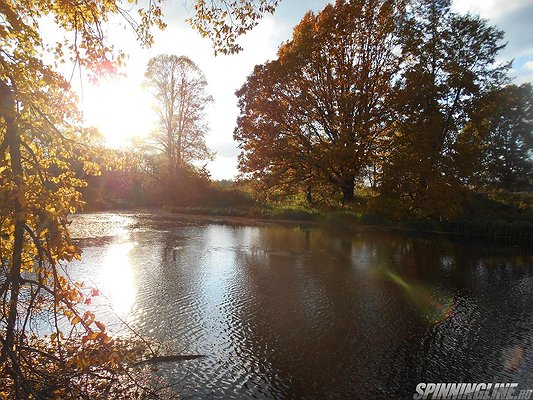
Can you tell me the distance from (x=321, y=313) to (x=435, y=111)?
702 inches

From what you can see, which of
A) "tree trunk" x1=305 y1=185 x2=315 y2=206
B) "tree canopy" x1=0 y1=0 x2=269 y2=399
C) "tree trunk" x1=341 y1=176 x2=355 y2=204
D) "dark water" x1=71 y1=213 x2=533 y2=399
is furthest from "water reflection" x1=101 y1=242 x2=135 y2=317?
"tree trunk" x1=305 y1=185 x2=315 y2=206

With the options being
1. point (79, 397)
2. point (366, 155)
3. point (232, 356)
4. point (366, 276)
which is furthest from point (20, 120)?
point (366, 155)

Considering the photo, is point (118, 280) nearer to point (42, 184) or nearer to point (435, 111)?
point (42, 184)

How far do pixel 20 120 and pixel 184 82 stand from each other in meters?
32.3

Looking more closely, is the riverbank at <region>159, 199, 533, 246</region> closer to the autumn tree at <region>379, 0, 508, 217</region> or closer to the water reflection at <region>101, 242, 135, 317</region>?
the autumn tree at <region>379, 0, 508, 217</region>

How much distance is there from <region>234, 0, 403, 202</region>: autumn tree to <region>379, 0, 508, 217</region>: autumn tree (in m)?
1.44

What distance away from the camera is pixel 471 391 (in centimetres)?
471

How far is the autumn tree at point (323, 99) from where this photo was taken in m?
22.6

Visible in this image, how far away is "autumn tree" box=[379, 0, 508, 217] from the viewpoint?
1941cm

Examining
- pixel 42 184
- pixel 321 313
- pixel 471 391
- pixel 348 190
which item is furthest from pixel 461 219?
pixel 42 184

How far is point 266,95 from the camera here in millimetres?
24141

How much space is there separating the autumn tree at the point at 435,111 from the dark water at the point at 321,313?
523 cm

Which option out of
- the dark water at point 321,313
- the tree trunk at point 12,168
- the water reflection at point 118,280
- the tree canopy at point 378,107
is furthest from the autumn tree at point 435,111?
the tree trunk at point 12,168

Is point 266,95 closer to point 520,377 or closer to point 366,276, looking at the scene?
point 366,276
